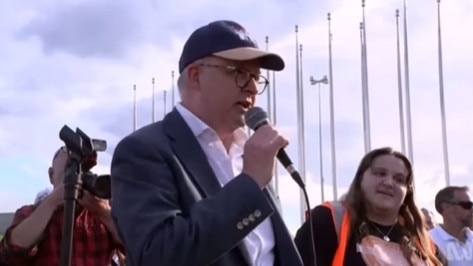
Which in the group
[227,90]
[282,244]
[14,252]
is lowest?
[14,252]

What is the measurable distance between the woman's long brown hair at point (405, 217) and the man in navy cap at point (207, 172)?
2025mm

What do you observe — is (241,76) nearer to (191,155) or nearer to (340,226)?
(191,155)

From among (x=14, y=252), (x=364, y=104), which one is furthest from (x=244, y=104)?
(x=364, y=104)

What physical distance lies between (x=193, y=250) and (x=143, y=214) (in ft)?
0.69

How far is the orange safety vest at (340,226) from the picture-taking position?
4547mm

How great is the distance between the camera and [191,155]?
103 inches

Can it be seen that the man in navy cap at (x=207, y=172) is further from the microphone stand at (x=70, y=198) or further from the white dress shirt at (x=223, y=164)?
the microphone stand at (x=70, y=198)

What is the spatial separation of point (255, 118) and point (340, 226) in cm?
223

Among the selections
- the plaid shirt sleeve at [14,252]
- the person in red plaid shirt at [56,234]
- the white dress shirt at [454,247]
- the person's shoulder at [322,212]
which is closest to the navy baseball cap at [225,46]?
the person in red plaid shirt at [56,234]

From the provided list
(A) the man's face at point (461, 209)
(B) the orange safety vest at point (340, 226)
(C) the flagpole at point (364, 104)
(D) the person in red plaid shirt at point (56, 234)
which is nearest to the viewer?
(D) the person in red plaid shirt at point (56, 234)

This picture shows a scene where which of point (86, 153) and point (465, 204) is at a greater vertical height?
point (86, 153)

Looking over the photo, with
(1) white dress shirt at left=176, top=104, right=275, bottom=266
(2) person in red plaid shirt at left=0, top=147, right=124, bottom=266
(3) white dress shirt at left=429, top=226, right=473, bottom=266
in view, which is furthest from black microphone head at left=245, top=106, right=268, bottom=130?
(3) white dress shirt at left=429, top=226, right=473, bottom=266

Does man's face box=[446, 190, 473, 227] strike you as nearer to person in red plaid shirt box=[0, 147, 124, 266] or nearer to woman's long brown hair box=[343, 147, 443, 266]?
woman's long brown hair box=[343, 147, 443, 266]

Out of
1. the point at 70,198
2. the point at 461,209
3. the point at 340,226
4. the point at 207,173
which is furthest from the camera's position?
the point at 461,209
